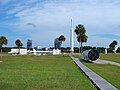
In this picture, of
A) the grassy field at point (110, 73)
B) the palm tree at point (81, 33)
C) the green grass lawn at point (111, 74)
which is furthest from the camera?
the palm tree at point (81, 33)

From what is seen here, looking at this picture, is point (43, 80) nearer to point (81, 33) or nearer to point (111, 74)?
point (111, 74)

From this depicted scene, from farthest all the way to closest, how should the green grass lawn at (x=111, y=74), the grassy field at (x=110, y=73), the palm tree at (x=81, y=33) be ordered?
the palm tree at (x=81, y=33) < the grassy field at (x=110, y=73) < the green grass lawn at (x=111, y=74)

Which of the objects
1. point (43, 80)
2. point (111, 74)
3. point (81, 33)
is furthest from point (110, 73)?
point (81, 33)

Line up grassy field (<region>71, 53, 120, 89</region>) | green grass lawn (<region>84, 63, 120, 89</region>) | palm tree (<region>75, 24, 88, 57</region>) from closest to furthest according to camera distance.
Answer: green grass lawn (<region>84, 63, 120, 89</region>)
grassy field (<region>71, 53, 120, 89</region>)
palm tree (<region>75, 24, 88, 57</region>)

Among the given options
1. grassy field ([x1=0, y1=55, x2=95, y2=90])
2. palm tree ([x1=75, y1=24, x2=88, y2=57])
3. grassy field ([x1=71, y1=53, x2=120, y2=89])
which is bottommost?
grassy field ([x1=71, y1=53, x2=120, y2=89])

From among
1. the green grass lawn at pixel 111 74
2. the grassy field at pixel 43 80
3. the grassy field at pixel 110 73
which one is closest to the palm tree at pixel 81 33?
the grassy field at pixel 110 73

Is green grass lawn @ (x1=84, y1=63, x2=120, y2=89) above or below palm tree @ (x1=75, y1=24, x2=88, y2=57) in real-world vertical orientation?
below

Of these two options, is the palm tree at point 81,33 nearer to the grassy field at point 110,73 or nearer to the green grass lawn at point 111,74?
the grassy field at point 110,73

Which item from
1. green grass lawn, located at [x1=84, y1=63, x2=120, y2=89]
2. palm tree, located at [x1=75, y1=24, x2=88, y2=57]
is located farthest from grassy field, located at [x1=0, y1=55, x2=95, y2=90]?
palm tree, located at [x1=75, y1=24, x2=88, y2=57]

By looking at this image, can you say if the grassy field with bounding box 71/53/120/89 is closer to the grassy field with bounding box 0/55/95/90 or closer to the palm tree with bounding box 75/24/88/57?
the grassy field with bounding box 0/55/95/90

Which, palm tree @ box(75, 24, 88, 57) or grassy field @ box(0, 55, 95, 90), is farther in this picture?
palm tree @ box(75, 24, 88, 57)

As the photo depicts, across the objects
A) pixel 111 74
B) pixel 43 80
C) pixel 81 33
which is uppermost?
pixel 81 33

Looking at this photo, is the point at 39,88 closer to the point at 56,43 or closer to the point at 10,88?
the point at 10,88

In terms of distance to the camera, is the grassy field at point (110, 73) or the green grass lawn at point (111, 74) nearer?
the green grass lawn at point (111, 74)
